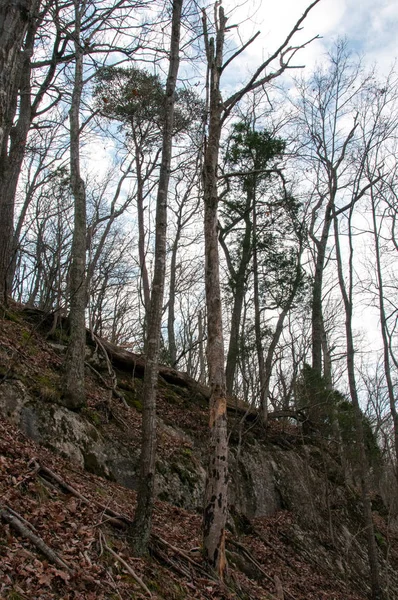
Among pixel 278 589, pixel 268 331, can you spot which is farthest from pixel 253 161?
pixel 278 589

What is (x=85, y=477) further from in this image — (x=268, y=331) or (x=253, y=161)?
(x=253, y=161)

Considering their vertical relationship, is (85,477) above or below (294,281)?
below

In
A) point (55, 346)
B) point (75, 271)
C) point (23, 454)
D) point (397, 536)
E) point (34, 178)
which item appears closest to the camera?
point (23, 454)

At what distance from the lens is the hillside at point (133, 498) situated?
3969mm

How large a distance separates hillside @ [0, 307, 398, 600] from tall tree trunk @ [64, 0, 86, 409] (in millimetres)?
287

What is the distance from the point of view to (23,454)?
5.13 metres

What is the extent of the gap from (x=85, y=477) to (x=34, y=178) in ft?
51.9

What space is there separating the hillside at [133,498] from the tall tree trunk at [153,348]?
0.93 feet

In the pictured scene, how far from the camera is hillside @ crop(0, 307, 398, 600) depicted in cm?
397

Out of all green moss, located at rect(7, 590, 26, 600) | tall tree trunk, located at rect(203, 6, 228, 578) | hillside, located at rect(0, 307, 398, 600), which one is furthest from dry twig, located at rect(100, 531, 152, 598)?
green moss, located at rect(7, 590, 26, 600)

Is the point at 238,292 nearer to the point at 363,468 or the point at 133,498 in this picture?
the point at 363,468

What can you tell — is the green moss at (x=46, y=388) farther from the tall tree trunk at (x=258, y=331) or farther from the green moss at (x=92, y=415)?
the tall tree trunk at (x=258, y=331)

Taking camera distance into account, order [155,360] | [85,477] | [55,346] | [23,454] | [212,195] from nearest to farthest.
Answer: [23,454], [155,360], [85,477], [212,195], [55,346]

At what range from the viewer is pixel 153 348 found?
18.6 ft
